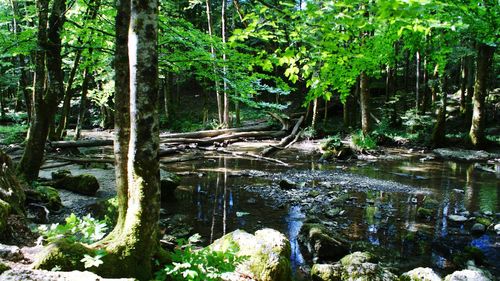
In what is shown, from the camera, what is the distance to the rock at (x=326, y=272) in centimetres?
582

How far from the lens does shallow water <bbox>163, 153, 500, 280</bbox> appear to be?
7516 mm

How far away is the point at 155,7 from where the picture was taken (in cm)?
393

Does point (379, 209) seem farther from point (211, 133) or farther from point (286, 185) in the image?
point (211, 133)

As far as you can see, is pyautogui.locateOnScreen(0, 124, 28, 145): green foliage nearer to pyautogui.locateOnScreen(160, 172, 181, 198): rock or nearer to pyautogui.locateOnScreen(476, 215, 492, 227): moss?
pyautogui.locateOnScreen(160, 172, 181, 198): rock

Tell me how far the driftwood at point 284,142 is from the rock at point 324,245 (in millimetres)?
11381

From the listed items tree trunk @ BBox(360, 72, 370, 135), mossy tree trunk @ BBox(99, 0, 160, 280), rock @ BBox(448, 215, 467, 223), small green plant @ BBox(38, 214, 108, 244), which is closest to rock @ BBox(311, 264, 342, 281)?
mossy tree trunk @ BBox(99, 0, 160, 280)

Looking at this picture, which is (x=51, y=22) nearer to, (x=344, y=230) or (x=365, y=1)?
(x=365, y=1)

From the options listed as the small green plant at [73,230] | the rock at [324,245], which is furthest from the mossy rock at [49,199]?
the rock at [324,245]

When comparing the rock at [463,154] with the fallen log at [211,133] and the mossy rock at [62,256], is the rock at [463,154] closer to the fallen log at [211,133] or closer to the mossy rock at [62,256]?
the fallen log at [211,133]

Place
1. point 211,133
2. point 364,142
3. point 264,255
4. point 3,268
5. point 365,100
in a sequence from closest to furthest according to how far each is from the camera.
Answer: point 3,268, point 264,255, point 364,142, point 365,100, point 211,133

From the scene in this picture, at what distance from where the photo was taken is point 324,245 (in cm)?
705

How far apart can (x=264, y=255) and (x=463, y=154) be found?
16455mm

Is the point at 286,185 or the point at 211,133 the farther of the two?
the point at 211,133

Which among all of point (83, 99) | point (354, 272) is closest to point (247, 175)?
point (354, 272)
